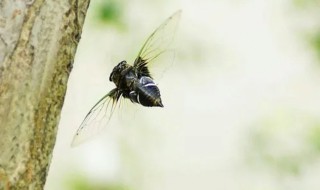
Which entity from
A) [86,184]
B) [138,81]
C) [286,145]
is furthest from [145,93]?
[286,145]

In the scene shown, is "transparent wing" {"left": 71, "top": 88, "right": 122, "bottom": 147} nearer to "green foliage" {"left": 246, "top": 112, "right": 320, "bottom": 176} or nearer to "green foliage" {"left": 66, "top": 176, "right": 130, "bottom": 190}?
"green foliage" {"left": 66, "top": 176, "right": 130, "bottom": 190}

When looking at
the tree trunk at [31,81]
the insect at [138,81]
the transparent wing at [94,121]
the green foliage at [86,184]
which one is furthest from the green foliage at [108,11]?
the tree trunk at [31,81]

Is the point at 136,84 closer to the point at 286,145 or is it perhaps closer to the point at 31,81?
the point at 31,81

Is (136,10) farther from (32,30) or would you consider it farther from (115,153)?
(32,30)

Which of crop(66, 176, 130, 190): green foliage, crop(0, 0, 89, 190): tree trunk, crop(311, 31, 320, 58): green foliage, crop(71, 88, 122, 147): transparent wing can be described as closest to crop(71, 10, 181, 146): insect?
crop(71, 88, 122, 147): transparent wing

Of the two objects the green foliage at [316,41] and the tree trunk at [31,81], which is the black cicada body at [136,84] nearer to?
the tree trunk at [31,81]

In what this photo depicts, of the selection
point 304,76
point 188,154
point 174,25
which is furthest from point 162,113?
point 174,25

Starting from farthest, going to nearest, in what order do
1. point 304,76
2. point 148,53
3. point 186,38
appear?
1. point 304,76
2. point 186,38
3. point 148,53
